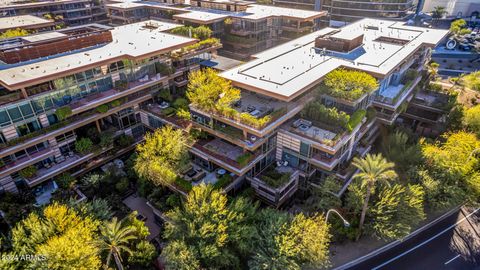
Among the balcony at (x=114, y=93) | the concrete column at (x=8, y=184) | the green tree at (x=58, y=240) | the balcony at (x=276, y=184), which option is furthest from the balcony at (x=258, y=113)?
the concrete column at (x=8, y=184)

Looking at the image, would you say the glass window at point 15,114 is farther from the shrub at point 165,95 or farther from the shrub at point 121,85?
the shrub at point 165,95

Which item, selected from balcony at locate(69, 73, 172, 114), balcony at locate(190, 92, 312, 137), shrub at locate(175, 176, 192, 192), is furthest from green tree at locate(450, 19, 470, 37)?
shrub at locate(175, 176, 192, 192)

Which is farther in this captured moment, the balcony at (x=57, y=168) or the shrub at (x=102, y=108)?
the shrub at (x=102, y=108)

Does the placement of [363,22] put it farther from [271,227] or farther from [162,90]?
[271,227]

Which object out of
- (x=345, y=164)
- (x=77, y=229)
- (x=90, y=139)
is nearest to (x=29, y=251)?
(x=77, y=229)

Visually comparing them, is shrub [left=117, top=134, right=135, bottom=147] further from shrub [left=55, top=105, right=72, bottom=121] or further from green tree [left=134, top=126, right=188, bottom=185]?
green tree [left=134, top=126, right=188, bottom=185]

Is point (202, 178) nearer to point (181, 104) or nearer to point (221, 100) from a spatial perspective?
point (221, 100)
